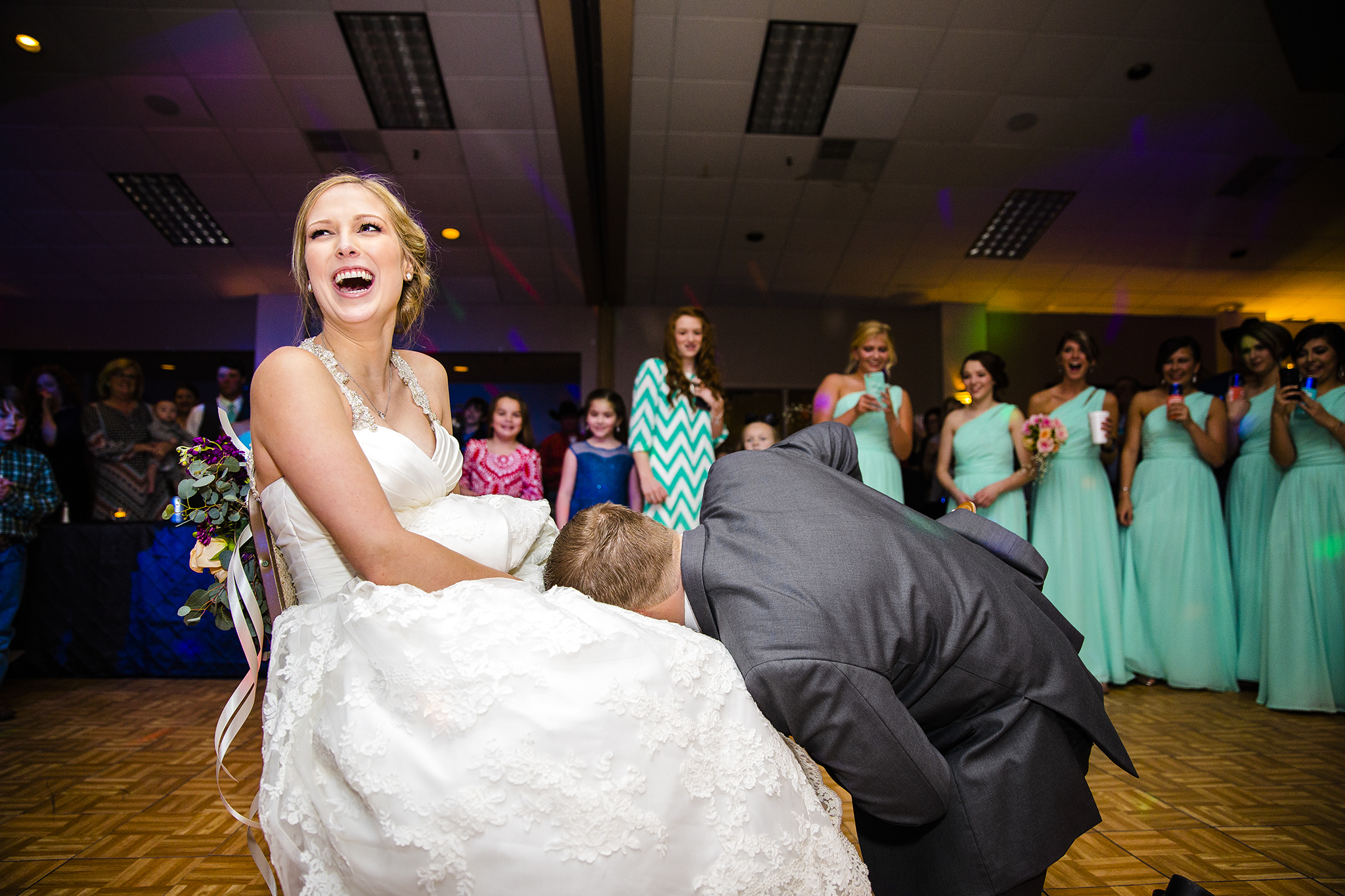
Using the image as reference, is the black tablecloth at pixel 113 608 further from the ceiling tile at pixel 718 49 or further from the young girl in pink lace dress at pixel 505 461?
the ceiling tile at pixel 718 49

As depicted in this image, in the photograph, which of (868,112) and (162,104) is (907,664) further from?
(162,104)

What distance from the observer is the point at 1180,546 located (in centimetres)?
381

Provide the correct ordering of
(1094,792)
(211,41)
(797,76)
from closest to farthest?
(1094,792)
(211,41)
(797,76)

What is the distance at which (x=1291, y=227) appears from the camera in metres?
8.02

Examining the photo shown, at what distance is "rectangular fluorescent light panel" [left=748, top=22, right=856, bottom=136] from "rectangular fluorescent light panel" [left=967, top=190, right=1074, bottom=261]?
8.48 ft

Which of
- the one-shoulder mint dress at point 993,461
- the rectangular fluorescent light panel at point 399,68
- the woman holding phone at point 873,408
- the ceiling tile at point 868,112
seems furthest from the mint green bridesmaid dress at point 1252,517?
the rectangular fluorescent light panel at point 399,68

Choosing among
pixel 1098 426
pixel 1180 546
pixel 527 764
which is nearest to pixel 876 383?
pixel 1098 426

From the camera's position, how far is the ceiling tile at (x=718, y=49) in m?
5.00

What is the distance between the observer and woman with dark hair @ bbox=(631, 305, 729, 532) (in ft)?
11.0

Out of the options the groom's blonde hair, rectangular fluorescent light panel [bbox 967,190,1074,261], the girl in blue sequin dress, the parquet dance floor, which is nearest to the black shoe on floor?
the parquet dance floor

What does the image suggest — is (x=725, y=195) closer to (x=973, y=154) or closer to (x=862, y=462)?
(x=973, y=154)

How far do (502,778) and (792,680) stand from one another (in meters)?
0.44

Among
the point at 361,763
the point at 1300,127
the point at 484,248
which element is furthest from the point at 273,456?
the point at 1300,127

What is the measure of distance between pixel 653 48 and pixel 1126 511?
4388mm
